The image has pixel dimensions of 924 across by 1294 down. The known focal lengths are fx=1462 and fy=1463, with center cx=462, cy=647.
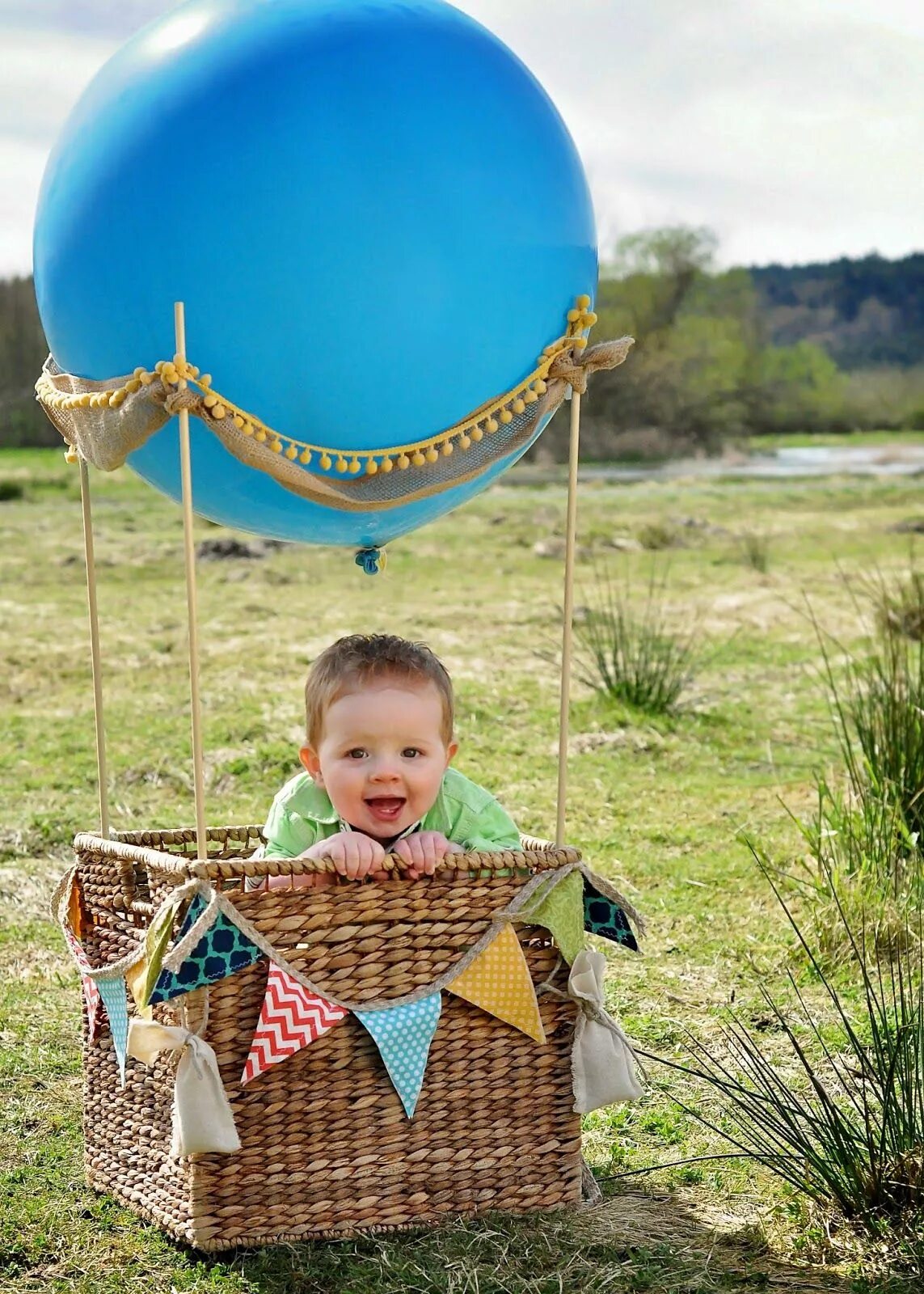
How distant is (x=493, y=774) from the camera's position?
7.29 m

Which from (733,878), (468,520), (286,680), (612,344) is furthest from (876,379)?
(612,344)

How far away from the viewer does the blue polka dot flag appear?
275 centimetres

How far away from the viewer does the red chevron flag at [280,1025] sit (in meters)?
2.84

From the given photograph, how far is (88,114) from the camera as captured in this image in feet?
9.21

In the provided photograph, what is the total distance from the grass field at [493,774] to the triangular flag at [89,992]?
0.37 m

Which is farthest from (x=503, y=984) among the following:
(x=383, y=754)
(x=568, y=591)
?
(x=568, y=591)

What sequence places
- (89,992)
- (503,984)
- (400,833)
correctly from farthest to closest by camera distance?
(89,992) → (400,833) → (503,984)

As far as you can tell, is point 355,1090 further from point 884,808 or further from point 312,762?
point 884,808

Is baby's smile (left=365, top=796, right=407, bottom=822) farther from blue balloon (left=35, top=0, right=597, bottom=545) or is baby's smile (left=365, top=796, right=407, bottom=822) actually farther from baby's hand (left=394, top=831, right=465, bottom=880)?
blue balloon (left=35, top=0, right=597, bottom=545)

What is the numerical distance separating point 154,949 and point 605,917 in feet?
3.21

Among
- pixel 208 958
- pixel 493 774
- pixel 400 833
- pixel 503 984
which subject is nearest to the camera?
pixel 208 958

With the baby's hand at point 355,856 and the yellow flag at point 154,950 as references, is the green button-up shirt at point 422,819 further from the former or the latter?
the yellow flag at point 154,950

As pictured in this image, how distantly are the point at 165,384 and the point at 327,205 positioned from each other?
433 millimetres

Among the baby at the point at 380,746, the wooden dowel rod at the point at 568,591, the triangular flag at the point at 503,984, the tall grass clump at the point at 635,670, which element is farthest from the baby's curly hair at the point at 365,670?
Result: the tall grass clump at the point at 635,670
